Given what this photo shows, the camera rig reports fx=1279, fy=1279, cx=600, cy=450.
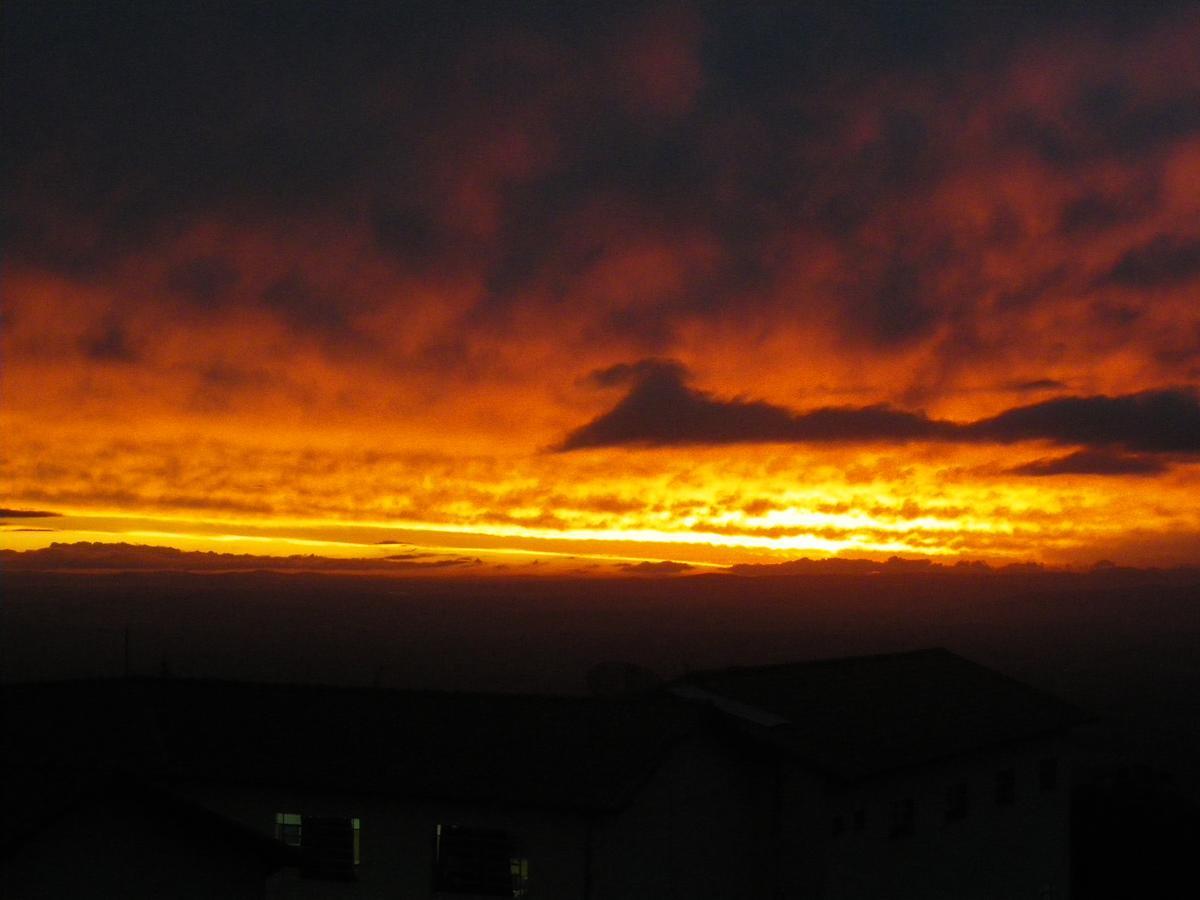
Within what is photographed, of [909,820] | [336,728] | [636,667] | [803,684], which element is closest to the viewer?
[336,728]

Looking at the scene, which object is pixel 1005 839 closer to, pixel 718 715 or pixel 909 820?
pixel 909 820

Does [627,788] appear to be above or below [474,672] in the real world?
above

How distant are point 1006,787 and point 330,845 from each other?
17211 millimetres

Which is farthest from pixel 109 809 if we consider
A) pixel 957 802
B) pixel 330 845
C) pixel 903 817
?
pixel 957 802

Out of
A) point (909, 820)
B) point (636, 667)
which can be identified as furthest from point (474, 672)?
point (909, 820)

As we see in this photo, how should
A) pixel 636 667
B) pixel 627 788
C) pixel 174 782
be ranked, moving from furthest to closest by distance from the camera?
pixel 636 667, pixel 174 782, pixel 627 788

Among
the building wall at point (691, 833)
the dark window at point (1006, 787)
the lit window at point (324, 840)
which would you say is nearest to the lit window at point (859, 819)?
the building wall at point (691, 833)

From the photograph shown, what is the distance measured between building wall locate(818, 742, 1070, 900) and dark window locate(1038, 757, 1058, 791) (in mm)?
145

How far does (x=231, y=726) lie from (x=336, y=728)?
6.89 ft

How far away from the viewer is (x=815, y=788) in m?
25.3

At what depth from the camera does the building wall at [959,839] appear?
2589cm

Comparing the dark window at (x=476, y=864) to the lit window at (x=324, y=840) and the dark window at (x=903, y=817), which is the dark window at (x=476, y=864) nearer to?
the lit window at (x=324, y=840)

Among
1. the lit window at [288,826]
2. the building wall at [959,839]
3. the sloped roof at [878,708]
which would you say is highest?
Answer: the sloped roof at [878,708]

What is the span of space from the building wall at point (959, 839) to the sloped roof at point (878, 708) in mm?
649
